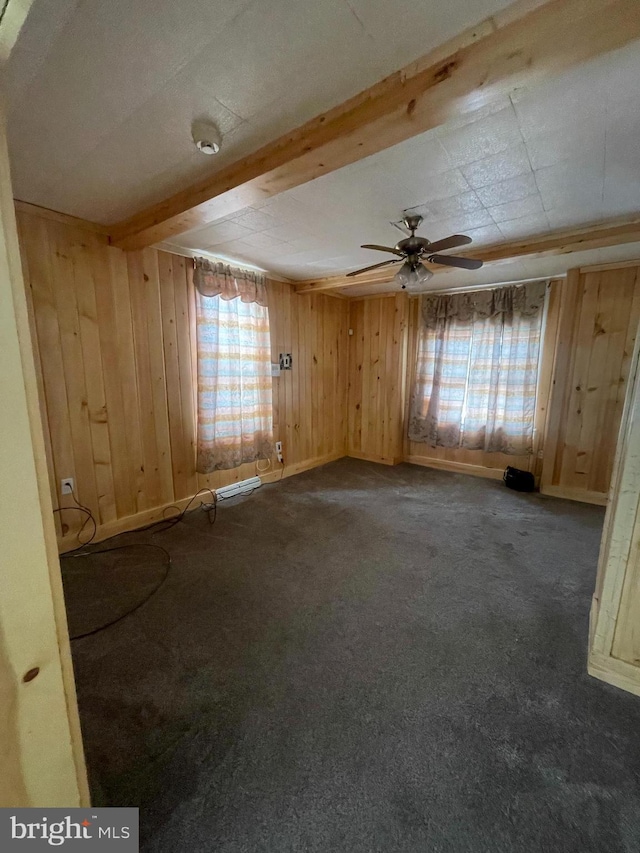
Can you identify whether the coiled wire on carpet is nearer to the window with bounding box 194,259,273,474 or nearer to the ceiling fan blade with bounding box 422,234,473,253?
the window with bounding box 194,259,273,474

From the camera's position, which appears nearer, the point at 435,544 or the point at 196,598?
the point at 196,598

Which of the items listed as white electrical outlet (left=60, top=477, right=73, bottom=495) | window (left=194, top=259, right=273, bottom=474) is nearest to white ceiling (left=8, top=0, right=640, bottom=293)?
window (left=194, top=259, right=273, bottom=474)

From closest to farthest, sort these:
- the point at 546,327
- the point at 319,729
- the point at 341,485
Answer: the point at 319,729, the point at 546,327, the point at 341,485

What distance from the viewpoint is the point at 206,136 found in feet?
A: 4.64

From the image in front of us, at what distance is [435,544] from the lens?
2580 mm

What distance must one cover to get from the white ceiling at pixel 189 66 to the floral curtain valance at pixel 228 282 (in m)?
1.28

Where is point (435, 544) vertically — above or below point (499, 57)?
below

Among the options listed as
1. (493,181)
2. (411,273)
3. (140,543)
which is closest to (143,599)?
(140,543)

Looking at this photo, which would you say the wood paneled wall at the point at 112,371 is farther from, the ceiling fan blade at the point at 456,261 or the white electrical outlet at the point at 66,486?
the ceiling fan blade at the point at 456,261

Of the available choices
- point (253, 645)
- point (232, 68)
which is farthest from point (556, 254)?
point (253, 645)

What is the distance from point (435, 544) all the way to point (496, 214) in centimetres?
227

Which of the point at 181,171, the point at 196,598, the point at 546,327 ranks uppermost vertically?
the point at 181,171

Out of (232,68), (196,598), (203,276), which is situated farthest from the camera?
(203,276)

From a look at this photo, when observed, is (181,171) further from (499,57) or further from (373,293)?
(373,293)
